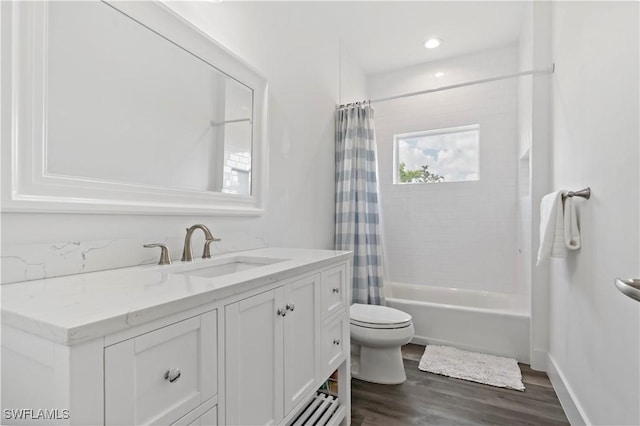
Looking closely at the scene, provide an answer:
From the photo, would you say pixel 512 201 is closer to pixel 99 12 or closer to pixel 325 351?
pixel 325 351

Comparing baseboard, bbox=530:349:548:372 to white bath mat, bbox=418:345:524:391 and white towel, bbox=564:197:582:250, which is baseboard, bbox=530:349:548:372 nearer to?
white bath mat, bbox=418:345:524:391

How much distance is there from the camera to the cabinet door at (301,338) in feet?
3.72

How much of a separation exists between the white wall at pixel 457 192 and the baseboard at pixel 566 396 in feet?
2.72

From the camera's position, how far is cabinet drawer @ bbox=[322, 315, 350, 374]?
141 centimetres

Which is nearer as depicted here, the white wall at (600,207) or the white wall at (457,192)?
the white wall at (600,207)

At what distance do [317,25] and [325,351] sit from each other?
2414mm

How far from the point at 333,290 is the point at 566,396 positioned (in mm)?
1541

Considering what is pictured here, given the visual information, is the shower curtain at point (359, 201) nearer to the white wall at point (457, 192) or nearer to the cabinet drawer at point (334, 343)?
the white wall at point (457, 192)

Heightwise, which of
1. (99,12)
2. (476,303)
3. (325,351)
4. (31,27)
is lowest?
(476,303)

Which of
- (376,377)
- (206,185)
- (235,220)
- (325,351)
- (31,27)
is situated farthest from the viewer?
(376,377)

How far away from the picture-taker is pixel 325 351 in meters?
1.41

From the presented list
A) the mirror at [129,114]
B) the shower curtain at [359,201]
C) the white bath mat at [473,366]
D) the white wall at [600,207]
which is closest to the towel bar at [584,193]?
the white wall at [600,207]

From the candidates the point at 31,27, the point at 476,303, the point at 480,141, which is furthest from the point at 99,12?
the point at 476,303

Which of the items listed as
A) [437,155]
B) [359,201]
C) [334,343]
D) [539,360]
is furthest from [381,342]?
[437,155]
